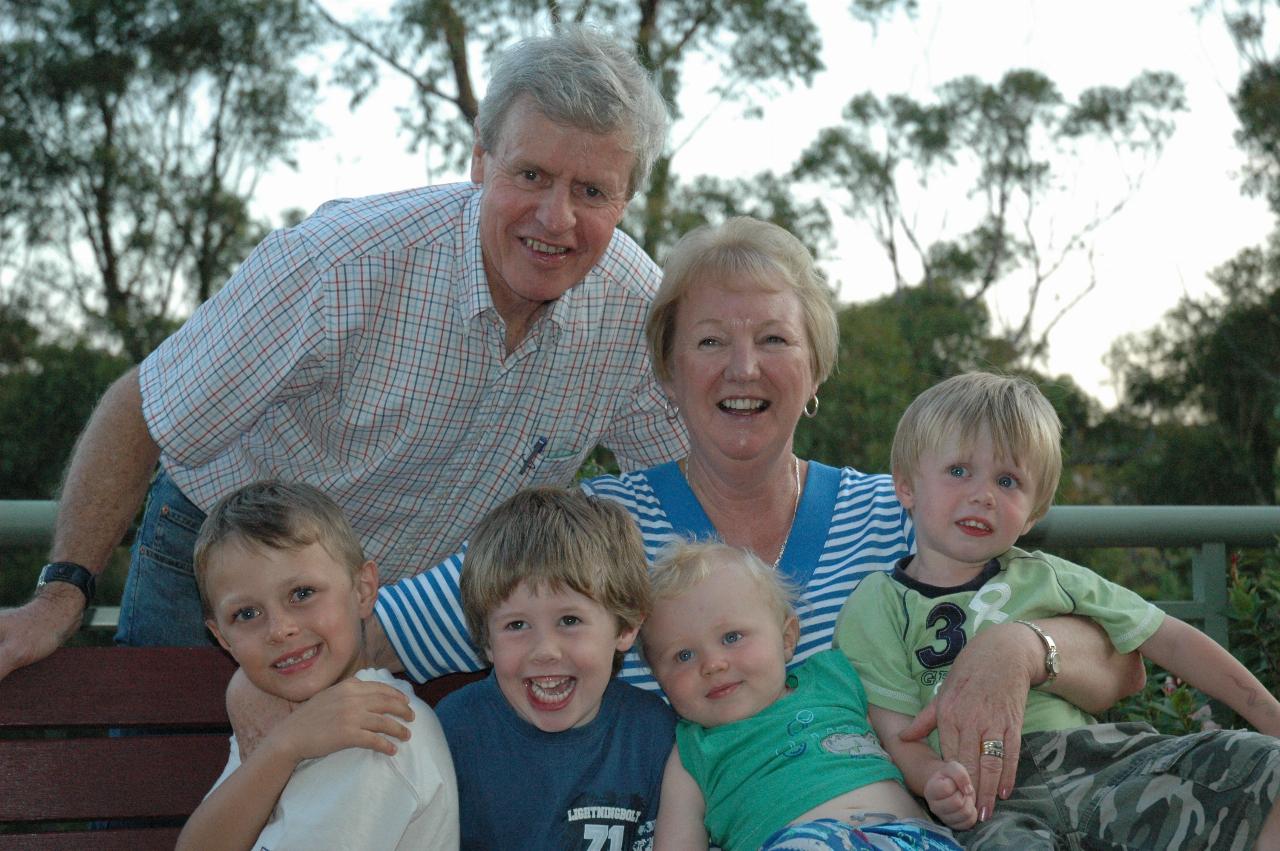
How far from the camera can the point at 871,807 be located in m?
2.35

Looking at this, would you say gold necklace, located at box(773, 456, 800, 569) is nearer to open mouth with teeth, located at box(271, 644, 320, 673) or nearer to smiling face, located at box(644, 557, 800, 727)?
smiling face, located at box(644, 557, 800, 727)

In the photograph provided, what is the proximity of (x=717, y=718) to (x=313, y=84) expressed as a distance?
13425 mm

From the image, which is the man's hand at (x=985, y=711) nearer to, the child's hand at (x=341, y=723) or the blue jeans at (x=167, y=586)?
the child's hand at (x=341, y=723)

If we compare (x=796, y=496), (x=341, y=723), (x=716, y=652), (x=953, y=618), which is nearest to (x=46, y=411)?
(x=796, y=496)

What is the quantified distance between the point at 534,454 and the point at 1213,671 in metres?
1.61

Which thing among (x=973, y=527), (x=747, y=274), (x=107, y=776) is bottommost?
(x=107, y=776)

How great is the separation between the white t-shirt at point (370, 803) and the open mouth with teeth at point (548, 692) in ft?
0.65

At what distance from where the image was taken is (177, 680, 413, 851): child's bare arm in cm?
222

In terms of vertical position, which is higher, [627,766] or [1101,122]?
[1101,122]

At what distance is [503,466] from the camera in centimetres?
326

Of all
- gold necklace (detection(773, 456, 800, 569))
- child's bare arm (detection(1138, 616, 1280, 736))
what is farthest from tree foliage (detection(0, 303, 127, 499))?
child's bare arm (detection(1138, 616, 1280, 736))

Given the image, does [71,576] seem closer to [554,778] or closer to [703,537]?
[554,778]

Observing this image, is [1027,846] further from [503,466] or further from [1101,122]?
[1101,122]

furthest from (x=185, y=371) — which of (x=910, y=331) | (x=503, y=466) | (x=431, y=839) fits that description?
(x=910, y=331)
